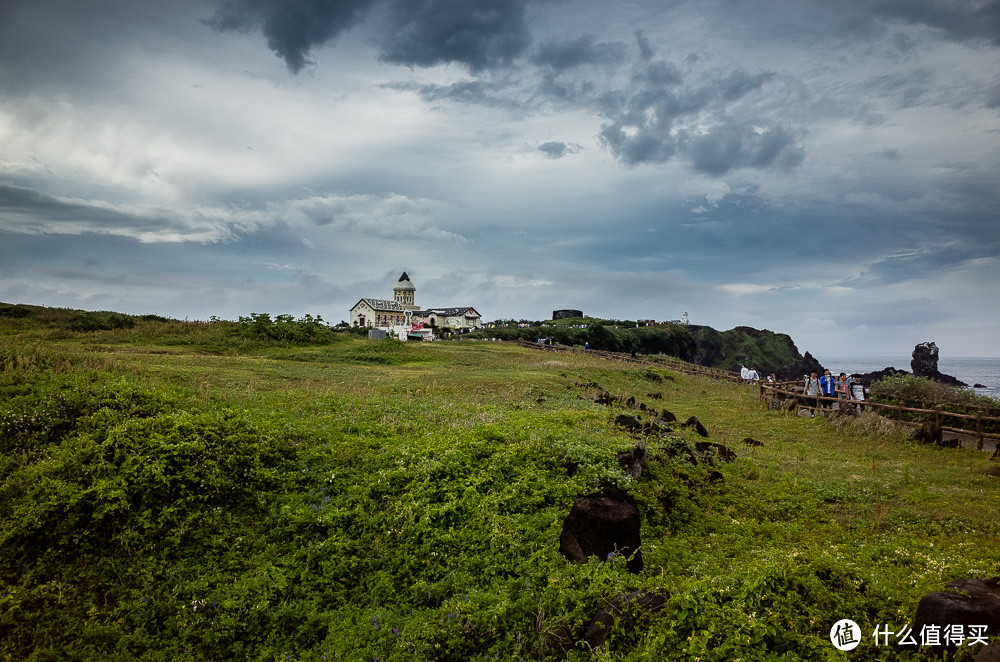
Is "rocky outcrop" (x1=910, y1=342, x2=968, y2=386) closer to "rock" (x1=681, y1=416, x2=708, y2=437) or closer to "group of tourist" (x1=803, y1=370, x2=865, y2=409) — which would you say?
"group of tourist" (x1=803, y1=370, x2=865, y2=409)

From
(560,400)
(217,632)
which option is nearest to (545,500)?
(217,632)

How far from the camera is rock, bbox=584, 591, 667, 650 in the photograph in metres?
5.23

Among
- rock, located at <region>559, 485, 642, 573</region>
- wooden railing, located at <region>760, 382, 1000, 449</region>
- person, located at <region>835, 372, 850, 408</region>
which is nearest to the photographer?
rock, located at <region>559, 485, 642, 573</region>

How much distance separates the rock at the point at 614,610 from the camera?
5230 millimetres

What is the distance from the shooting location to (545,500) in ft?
29.1

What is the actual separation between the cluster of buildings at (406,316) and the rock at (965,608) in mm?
84612

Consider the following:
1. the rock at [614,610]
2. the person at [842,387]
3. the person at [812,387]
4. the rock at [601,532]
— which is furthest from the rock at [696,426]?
the rock at [614,610]

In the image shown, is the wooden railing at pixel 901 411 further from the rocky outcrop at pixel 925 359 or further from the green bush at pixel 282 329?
the rocky outcrop at pixel 925 359

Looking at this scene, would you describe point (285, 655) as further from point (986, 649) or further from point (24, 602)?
point (986, 649)

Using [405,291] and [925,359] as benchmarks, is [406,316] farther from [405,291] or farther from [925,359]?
[925,359]

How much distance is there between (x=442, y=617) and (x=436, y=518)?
7.73 feet

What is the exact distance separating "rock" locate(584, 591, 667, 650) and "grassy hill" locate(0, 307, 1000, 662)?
0.13 meters

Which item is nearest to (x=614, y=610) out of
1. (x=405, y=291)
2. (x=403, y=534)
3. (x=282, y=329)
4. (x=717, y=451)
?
(x=403, y=534)

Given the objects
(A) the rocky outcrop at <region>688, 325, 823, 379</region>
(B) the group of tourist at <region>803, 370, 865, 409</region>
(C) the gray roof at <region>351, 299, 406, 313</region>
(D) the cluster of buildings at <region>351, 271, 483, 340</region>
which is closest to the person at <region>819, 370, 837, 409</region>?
(B) the group of tourist at <region>803, 370, 865, 409</region>
